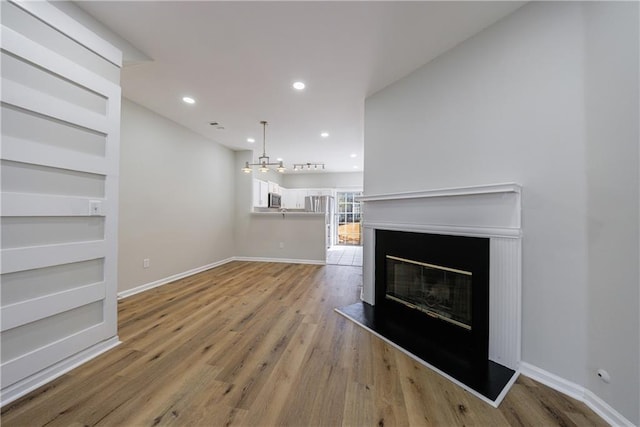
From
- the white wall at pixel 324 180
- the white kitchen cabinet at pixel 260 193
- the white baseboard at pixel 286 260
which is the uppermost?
the white wall at pixel 324 180

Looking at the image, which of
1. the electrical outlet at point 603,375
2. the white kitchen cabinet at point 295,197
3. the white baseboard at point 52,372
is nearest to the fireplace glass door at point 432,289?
the electrical outlet at point 603,375

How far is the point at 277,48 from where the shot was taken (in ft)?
6.93

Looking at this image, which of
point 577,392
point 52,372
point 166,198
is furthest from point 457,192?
point 166,198

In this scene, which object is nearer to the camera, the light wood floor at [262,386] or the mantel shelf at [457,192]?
the light wood floor at [262,386]

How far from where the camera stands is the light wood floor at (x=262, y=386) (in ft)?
4.17

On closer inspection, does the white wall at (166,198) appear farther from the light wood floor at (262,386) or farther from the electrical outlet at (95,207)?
the electrical outlet at (95,207)

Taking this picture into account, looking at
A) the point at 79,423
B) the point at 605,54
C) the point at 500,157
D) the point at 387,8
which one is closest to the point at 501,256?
the point at 500,157

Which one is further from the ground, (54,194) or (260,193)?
(260,193)

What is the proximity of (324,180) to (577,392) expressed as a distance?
734 centimetres

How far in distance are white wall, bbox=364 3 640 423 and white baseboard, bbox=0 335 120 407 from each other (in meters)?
3.10

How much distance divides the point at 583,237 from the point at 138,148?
15.0 feet

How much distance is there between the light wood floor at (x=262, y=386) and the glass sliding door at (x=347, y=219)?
5905mm

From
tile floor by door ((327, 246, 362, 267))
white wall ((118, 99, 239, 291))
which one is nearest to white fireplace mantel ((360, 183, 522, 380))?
tile floor by door ((327, 246, 362, 267))

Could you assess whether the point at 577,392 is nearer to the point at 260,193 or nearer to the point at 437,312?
the point at 437,312
